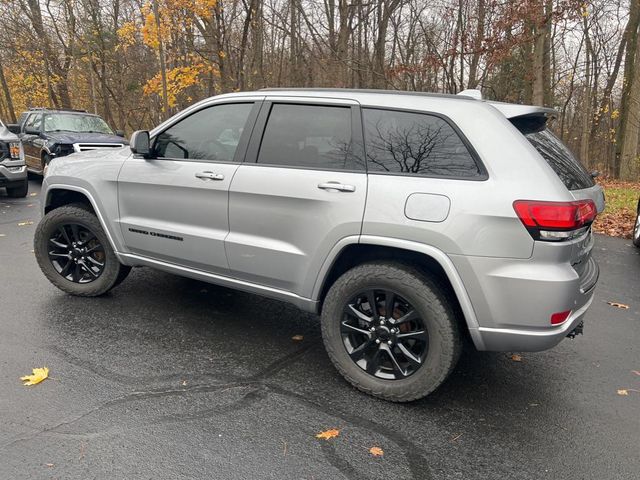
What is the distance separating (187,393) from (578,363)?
281cm

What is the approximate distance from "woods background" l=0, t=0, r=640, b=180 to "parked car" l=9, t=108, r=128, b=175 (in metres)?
3.38

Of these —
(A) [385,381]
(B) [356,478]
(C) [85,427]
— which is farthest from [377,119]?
(C) [85,427]

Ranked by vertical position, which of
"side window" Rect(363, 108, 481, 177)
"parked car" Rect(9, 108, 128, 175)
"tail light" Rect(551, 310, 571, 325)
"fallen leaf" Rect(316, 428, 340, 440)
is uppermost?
"parked car" Rect(9, 108, 128, 175)

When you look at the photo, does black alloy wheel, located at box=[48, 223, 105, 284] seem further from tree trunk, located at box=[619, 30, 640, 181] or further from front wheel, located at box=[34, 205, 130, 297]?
tree trunk, located at box=[619, 30, 640, 181]

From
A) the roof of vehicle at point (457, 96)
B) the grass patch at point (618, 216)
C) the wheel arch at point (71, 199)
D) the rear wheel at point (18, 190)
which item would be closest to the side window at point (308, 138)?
the roof of vehicle at point (457, 96)

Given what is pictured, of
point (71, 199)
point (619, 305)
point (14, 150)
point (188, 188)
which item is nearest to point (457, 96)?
point (188, 188)

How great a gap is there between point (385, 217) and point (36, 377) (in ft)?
8.10

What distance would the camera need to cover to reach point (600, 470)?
2.39m

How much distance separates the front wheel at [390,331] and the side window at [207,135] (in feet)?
4.57

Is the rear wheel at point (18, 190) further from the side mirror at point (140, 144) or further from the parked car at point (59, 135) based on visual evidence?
the side mirror at point (140, 144)

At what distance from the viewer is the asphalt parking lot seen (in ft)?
7.82

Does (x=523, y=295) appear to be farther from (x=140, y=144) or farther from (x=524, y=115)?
(x=140, y=144)

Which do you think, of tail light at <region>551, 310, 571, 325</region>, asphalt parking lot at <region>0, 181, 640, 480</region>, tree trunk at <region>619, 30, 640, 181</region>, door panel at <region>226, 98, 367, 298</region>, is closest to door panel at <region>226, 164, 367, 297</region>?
door panel at <region>226, 98, 367, 298</region>

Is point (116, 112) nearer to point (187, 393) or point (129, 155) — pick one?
point (129, 155)
